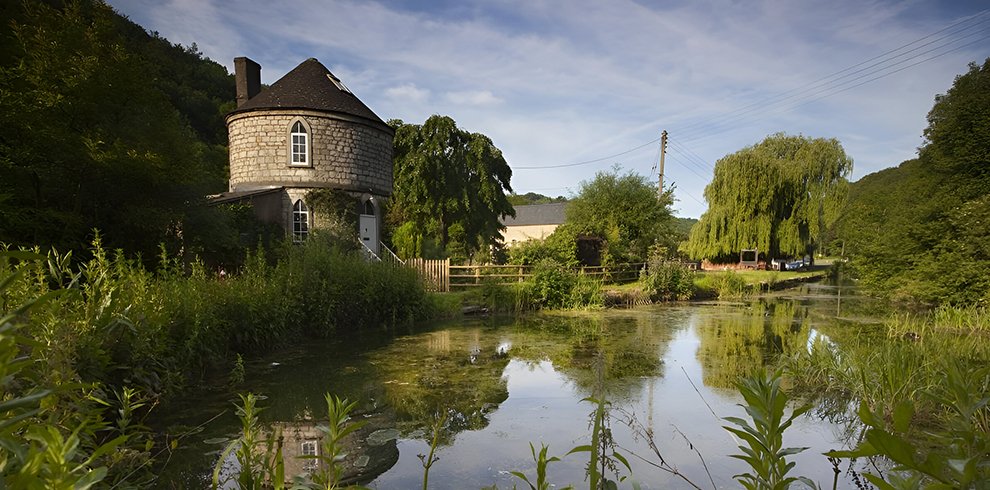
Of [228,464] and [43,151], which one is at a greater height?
[43,151]

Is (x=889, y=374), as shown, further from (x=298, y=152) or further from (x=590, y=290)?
(x=298, y=152)

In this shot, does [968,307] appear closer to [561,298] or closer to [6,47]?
[561,298]

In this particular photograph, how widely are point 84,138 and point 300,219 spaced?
10.2 metres

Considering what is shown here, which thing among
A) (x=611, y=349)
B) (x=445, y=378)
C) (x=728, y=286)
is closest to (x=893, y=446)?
(x=445, y=378)

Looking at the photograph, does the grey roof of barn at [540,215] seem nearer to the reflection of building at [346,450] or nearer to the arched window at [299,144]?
the arched window at [299,144]

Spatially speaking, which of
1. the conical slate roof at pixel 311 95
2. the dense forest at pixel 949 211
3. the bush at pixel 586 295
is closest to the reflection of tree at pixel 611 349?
the bush at pixel 586 295

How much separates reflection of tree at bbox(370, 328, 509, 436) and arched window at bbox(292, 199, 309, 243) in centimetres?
1048

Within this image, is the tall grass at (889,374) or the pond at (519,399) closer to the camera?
the pond at (519,399)

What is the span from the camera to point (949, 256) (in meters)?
11.1

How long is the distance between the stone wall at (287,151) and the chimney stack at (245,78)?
2.74 metres

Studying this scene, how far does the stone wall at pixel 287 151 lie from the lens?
17984 mm

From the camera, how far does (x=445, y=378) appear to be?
6699 millimetres

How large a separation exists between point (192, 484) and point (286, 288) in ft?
18.5

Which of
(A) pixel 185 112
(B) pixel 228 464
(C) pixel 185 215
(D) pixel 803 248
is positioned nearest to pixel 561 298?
(C) pixel 185 215
